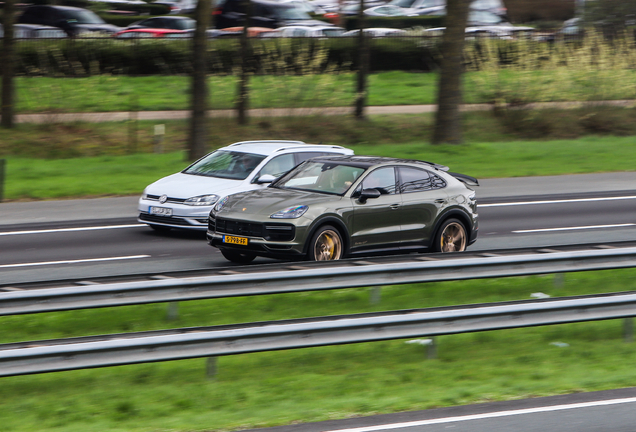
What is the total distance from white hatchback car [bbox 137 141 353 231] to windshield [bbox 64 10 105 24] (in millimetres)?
23110

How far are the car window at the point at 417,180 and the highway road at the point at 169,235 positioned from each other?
182 cm

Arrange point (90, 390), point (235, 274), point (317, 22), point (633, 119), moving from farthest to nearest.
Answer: point (317, 22) → point (633, 119) → point (235, 274) → point (90, 390)

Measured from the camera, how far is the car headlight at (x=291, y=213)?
36.5 feet

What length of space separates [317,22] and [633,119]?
1452cm

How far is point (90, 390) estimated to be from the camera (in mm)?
7117

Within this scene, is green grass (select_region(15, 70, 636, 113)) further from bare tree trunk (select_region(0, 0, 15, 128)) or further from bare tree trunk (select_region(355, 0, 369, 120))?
bare tree trunk (select_region(0, 0, 15, 128))

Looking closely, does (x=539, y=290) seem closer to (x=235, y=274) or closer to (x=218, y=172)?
(x=235, y=274)

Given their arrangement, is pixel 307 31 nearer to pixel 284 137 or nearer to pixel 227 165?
pixel 284 137

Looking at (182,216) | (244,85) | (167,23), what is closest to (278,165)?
(182,216)

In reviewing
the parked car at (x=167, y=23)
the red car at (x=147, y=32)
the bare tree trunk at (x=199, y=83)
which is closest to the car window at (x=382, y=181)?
the bare tree trunk at (x=199, y=83)

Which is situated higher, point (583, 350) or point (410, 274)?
point (410, 274)

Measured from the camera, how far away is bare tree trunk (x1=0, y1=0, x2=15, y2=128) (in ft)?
80.5

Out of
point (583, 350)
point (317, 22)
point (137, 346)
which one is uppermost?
point (317, 22)

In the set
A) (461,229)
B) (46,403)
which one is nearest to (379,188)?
(461,229)
